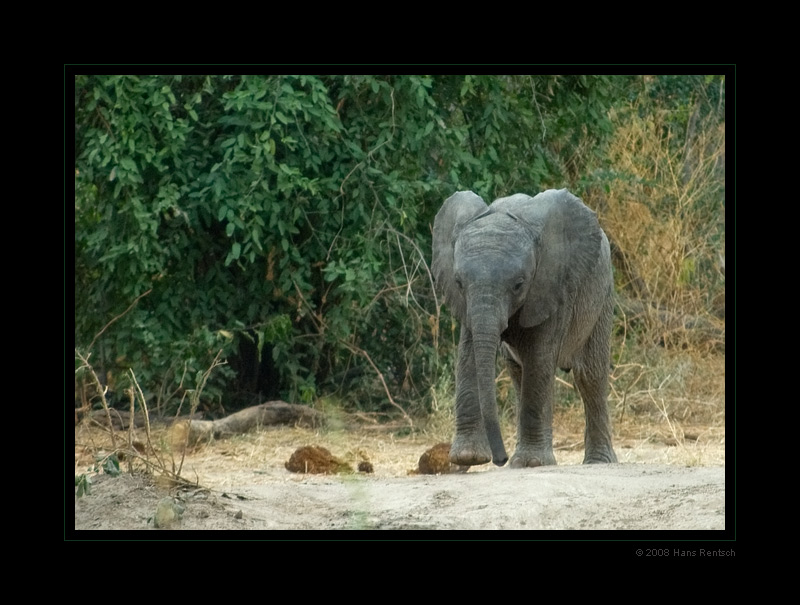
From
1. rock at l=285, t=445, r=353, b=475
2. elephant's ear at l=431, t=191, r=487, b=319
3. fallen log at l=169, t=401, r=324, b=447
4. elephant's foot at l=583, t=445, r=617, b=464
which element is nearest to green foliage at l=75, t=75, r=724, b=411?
fallen log at l=169, t=401, r=324, b=447

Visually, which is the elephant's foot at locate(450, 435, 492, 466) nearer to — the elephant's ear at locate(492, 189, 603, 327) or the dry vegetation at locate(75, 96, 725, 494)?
the elephant's ear at locate(492, 189, 603, 327)

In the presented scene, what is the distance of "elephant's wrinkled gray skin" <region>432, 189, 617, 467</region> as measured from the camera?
6844mm

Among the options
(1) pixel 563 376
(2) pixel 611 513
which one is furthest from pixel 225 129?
(2) pixel 611 513

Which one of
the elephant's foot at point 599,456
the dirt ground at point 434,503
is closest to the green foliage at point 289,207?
the elephant's foot at point 599,456

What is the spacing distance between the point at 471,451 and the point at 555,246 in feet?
4.20

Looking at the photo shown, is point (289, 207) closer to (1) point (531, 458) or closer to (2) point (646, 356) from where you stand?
(1) point (531, 458)

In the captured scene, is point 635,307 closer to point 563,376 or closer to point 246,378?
point 563,376

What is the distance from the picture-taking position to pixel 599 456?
818 centimetres

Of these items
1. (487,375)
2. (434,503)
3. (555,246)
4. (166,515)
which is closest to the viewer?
(166,515)

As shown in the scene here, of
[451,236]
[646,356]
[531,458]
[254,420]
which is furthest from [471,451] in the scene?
[646,356]

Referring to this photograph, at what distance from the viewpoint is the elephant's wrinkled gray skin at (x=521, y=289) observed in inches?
269

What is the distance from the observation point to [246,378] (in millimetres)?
11375

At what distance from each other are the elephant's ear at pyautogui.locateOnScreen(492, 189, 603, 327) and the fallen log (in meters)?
3.20

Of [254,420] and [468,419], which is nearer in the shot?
[468,419]
